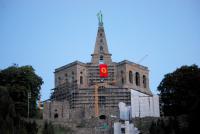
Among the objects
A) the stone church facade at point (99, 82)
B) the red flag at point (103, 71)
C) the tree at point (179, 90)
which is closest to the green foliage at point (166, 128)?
the tree at point (179, 90)

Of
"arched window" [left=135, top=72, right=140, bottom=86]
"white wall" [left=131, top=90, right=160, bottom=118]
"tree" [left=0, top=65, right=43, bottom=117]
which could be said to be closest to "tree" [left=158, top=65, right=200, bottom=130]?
"white wall" [left=131, top=90, right=160, bottom=118]

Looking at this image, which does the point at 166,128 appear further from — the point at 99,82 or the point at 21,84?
the point at 99,82

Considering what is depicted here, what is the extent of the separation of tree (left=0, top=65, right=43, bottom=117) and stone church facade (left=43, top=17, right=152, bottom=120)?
622 centimetres

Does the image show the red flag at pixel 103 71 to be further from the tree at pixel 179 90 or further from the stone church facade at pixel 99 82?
the tree at pixel 179 90

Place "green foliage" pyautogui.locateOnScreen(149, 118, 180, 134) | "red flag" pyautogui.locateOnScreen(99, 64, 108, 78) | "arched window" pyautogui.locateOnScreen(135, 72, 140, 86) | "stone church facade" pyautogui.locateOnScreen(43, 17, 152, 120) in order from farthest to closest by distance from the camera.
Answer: "arched window" pyautogui.locateOnScreen(135, 72, 140, 86)
"red flag" pyautogui.locateOnScreen(99, 64, 108, 78)
"stone church facade" pyautogui.locateOnScreen(43, 17, 152, 120)
"green foliage" pyautogui.locateOnScreen(149, 118, 180, 134)

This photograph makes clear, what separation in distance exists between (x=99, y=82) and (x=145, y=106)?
40.2ft

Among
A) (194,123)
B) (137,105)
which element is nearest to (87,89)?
(137,105)

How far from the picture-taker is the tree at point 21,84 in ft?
269

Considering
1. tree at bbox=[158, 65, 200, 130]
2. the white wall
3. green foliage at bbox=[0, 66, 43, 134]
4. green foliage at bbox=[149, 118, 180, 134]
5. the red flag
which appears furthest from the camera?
the red flag

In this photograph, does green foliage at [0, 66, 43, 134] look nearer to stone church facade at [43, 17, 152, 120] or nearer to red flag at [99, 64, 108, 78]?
stone church facade at [43, 17, 152, 120]

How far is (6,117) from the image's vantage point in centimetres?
6950

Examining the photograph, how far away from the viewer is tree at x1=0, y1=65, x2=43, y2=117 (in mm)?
82000

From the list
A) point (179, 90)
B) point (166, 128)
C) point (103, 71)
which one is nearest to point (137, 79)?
point (103, 71)

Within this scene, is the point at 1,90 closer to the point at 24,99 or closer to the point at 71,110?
the point at 24,99
